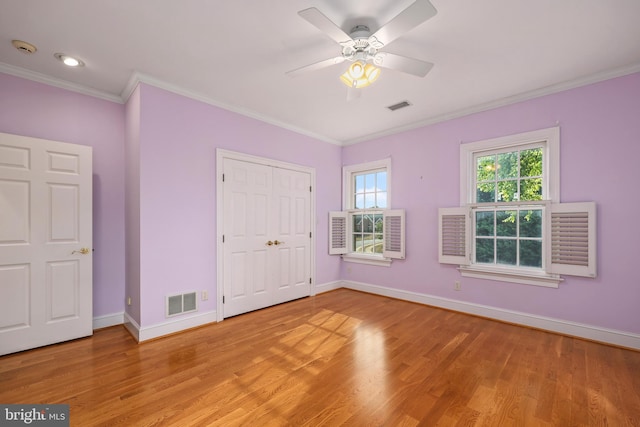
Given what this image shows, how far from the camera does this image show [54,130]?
113 inches

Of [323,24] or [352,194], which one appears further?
[352,194]

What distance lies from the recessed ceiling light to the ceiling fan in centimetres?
207

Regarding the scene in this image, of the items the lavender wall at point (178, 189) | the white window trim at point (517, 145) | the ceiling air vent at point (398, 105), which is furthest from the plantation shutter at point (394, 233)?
the lavender wall at point (178, 189)

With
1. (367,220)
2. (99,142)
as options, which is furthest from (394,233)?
(99,142)

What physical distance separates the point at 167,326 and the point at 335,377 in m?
1.94

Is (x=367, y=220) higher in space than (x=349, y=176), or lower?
lower

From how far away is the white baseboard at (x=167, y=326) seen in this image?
2799mm

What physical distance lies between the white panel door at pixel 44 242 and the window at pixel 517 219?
4260 mm

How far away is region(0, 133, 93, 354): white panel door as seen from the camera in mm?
2504

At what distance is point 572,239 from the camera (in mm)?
2881

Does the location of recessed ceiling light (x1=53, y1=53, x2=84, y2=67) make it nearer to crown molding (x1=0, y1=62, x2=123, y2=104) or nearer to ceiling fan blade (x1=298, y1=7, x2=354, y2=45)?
crown molding (x1=0, y1=62, x2=123, y2=104)

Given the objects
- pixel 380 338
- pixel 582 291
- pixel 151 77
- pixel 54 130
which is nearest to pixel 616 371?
pixel 582 291

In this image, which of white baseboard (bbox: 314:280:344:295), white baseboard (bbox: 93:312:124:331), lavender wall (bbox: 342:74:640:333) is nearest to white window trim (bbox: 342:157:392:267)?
white baseboard (bbox: 314:280:344:295)

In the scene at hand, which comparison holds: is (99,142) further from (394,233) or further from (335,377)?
(394,233)
